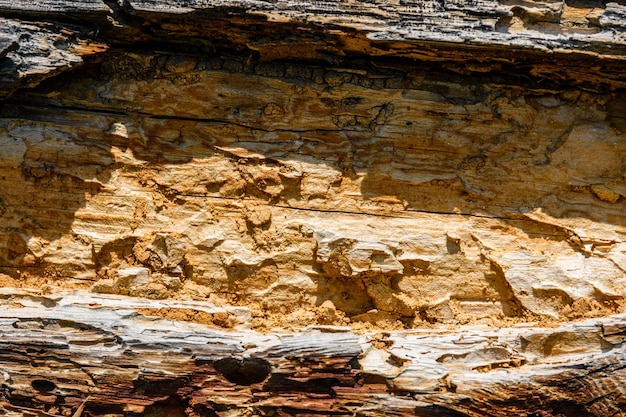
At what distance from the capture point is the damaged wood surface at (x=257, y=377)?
3.93m

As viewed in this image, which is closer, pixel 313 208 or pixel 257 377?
pixel 257 377

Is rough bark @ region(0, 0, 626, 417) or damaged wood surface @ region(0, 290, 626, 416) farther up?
rough bark @ region(0, 0, 626, 417)

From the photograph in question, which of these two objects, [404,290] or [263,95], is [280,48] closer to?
[263,95]

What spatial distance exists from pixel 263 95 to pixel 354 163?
2.50 ft

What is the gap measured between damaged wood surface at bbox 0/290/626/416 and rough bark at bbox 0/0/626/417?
0.04ft

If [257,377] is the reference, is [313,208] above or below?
above

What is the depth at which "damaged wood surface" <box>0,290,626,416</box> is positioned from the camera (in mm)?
3934

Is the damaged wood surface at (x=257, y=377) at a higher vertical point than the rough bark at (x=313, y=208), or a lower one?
lower

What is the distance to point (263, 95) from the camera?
185 inches

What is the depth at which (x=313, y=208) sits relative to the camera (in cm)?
457

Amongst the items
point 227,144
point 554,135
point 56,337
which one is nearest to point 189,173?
point 227,144

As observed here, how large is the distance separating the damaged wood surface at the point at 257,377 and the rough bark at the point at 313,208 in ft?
0.04

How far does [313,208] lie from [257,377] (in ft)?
3.79

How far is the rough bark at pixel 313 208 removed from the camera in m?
3.97
